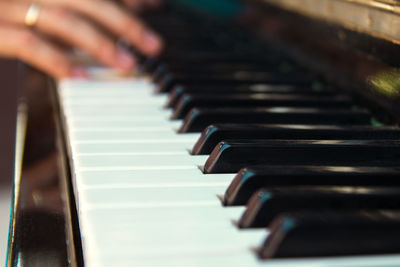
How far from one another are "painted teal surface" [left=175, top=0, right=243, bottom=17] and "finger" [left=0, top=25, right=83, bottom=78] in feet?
2.37

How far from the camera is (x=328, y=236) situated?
516 mm

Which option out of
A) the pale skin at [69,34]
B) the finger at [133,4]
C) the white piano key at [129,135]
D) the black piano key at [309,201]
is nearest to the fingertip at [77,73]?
the pale skin at [69,34]

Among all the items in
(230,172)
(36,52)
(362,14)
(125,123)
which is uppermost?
(362,14)

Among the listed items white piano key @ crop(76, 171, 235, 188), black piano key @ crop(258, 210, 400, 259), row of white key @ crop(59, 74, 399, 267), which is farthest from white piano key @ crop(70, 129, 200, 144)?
black piano key @ crop(258, 210, 400, 259)

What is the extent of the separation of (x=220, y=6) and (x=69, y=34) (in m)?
0.84

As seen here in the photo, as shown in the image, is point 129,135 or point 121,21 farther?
point 121,21

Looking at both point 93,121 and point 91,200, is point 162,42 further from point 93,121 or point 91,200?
point 91,200

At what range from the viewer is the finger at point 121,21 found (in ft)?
4.68

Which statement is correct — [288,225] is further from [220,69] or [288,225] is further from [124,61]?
[124,61]

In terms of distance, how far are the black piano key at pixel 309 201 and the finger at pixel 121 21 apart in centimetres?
89

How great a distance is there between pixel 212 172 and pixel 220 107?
0.29 meters

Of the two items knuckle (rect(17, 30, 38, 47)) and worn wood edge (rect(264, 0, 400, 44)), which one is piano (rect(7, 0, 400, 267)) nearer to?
worn wood edge (rect(264, 0, 400, 44))

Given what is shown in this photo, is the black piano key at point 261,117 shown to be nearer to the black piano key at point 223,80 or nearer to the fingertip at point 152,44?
the black piano key at point 223,80

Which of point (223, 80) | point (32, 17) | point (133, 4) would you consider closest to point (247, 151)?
point (223, 80)
